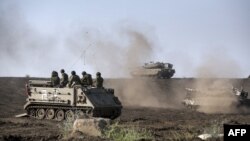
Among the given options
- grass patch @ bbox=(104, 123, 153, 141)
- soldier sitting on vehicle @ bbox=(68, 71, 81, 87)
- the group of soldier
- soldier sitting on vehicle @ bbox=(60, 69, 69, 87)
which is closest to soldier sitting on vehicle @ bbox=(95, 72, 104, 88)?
the group of soldier

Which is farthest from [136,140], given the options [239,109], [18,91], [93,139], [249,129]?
[18,91]

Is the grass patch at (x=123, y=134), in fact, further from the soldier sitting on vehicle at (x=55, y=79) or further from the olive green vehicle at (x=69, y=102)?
the soldier sitting on vehicle at (x=55, y=79)

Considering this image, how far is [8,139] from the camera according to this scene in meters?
15.3

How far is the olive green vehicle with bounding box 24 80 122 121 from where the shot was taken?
25062mm

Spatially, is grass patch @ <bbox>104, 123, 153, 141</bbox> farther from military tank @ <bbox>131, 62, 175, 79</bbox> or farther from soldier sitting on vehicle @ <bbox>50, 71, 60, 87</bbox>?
military tank @ <bbox>131, 62, 175, 79</bbox>

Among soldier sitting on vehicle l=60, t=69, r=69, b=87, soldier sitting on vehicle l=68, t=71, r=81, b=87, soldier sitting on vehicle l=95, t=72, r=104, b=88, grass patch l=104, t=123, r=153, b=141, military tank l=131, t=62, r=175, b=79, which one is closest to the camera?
grass patch l=104, t=123, r=153, b=141

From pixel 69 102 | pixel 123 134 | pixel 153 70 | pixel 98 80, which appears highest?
pixel 153 70

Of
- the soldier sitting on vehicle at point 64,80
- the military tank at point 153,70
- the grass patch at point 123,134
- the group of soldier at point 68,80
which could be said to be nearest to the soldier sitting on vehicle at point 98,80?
the group of soldier at point 68,80

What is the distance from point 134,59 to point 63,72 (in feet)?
93.5

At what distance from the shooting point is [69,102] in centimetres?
2544

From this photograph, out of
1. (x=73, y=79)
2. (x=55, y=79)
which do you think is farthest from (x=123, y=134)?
(x=55, y=79)

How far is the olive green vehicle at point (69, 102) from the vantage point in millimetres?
25062

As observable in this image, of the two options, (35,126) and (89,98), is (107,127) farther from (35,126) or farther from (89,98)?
(89,98)

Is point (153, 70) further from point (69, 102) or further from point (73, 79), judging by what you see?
point (69, 102)
